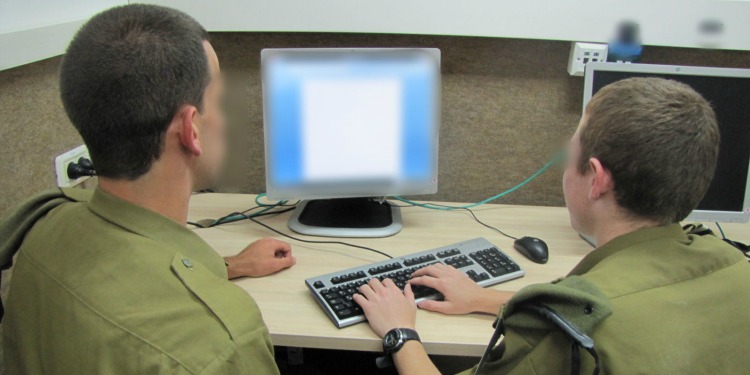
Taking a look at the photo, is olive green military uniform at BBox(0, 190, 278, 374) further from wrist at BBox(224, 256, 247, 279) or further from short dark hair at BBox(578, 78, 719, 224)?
short dark hair at BBox(578, 78, 719, 224)

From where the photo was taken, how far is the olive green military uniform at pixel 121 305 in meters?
0.58

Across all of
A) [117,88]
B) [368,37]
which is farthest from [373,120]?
[117,88]

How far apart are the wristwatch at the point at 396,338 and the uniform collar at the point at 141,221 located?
Result: 1.01 feet

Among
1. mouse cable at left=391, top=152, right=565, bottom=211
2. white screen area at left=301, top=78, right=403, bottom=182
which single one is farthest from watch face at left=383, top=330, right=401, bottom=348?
mouse cable at left=391, top=152, right=565, bottom=211

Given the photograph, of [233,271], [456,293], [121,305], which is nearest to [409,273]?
A: [456,293]

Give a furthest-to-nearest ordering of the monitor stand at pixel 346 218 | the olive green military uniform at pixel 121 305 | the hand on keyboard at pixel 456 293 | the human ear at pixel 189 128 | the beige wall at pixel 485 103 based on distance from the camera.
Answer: the beige wall at pixel 485 103, the monitor stand at pixel 346 218, the hand on keyboard at pixel 456 293, the human ear at pixel 189 128, the olive green military uniform at pixel 121 305

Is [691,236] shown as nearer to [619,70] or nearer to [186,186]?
[619,70]

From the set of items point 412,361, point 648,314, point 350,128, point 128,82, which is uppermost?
point 128,82

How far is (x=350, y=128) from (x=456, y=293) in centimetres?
44

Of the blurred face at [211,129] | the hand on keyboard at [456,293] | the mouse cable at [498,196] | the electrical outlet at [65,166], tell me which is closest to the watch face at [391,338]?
the hand on keyboard at [456,293]

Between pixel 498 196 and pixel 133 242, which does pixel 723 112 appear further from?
pixel 133 242

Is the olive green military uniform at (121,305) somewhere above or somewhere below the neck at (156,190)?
below

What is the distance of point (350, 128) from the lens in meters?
1.20

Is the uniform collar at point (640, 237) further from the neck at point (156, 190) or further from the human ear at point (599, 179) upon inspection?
the neck at point (156, 190)
